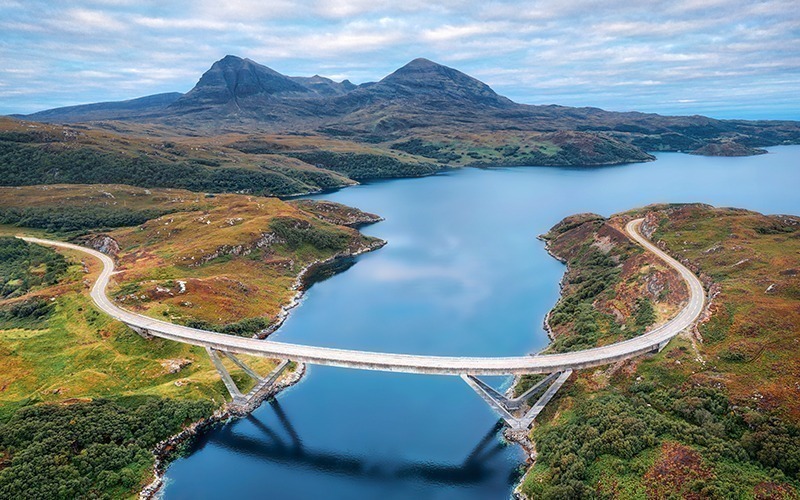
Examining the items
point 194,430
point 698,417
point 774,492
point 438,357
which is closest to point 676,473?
point 774,492

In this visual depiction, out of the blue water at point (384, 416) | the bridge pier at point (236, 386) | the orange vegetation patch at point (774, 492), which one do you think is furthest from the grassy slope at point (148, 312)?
the orange vegetation patch at point (774, 492)

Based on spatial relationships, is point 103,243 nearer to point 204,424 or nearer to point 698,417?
point 204,424

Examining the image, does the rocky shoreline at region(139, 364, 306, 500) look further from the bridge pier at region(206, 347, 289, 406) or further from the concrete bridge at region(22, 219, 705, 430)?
the concrete bridge at region(22, 219, 705, 430)

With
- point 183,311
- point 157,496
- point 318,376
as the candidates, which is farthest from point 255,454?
point 183,311

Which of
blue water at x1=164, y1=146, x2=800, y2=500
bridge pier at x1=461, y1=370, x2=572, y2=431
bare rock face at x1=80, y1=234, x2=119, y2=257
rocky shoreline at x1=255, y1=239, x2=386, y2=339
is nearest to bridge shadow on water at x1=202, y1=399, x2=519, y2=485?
blue water at x1=164, y1=146, x2=800, y2=500

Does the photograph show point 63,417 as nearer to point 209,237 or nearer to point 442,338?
point 442,338

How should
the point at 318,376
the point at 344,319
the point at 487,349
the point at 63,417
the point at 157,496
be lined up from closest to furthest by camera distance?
1. the point at 157,496
2. the point at 63,417
3. the point at 318,376
4. the point at 487,349
5. the point at 344,319
